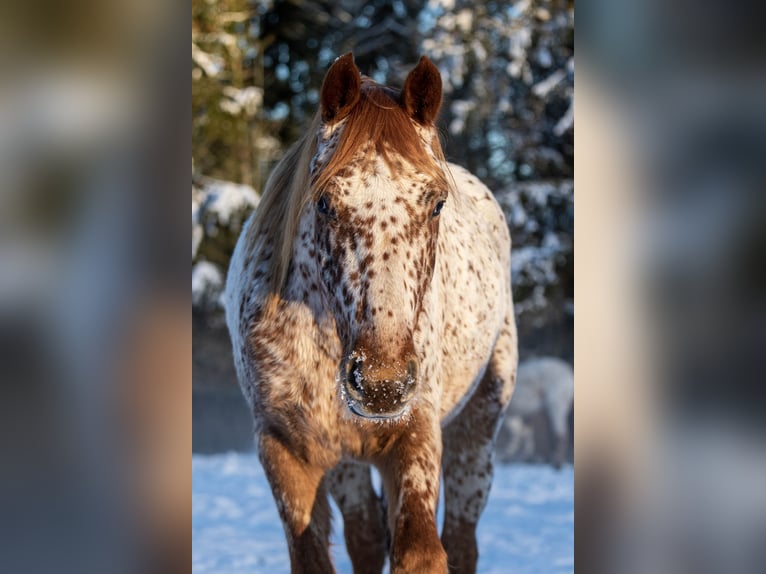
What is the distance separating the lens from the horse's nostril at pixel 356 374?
2.06 meters

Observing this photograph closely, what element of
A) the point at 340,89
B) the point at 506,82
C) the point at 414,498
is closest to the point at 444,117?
the point at 506,82

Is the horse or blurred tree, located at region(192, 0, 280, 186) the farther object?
blurred tree, located at region(192, 0, 280, 186)

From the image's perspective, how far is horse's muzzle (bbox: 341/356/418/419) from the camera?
205 centimetres

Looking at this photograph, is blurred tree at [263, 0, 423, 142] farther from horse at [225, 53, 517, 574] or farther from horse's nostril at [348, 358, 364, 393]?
horse's nostril at [348, 358, 364, 393]

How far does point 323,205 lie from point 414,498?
1.02m

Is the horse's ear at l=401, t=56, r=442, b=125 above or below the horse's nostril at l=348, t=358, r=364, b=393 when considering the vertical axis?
above

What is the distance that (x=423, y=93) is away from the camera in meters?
2.51

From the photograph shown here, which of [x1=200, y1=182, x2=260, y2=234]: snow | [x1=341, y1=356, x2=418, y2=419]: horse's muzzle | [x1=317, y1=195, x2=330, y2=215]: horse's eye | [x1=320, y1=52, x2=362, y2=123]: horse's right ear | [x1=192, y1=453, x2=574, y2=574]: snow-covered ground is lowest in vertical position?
[x1=192, y1=453, x2=574, y2=574]: snow-covered ground

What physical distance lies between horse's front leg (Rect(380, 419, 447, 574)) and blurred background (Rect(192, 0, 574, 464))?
6.53m

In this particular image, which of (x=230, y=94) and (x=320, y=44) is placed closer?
(x=230, y=94)

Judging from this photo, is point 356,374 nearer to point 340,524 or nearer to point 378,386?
point 378,386

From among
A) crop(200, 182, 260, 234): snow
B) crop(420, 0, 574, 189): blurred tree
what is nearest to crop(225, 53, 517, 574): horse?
crop(200, 182, 260, 234): snow

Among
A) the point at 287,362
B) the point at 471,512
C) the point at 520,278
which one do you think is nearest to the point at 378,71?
the point at 520,278
